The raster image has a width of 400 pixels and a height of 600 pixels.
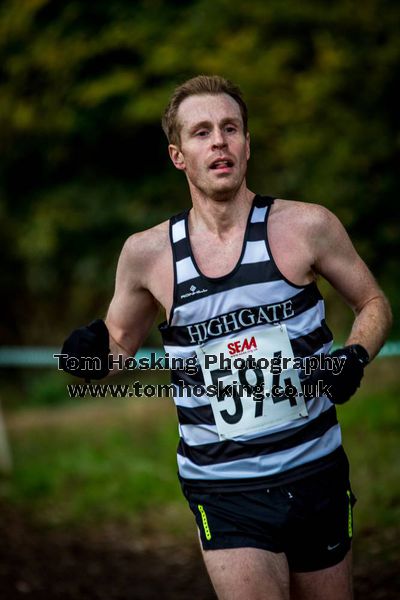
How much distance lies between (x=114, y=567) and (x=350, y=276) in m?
3.46

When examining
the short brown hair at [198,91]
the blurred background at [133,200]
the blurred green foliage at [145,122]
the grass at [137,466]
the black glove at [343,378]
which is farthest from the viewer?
the blurred green foliage at [145,122]

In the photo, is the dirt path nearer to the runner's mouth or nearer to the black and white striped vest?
the black and white striped vest

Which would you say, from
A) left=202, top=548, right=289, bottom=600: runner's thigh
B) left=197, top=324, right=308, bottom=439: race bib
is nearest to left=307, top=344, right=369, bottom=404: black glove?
left=197, top=324, right=308, bottom=439: race bib

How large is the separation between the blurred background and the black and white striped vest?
2021mm

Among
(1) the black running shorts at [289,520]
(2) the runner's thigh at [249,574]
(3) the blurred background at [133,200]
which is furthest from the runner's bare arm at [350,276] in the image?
(3) the blurred background at [133,200]

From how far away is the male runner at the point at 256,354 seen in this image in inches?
112

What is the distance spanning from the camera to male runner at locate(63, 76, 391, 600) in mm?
2840

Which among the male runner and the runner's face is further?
the runner's face

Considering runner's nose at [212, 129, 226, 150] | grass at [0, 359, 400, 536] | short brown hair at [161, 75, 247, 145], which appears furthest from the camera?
grass at [0, 359, 400, 536]

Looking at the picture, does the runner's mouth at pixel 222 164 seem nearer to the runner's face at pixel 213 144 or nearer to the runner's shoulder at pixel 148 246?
the runner's face at pixel 213 144

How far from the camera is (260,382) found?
112 inches

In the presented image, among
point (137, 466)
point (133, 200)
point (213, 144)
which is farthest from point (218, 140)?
point (133, 200)

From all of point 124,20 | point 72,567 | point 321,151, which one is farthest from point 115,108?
point 72,567

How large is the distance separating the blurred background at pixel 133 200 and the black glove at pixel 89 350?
2.00 meters
